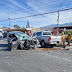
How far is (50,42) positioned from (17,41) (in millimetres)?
3528

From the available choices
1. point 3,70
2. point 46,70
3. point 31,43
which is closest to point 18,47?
point 31,43

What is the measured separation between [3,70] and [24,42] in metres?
4.63

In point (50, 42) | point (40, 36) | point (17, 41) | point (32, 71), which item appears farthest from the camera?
point (40, 36)

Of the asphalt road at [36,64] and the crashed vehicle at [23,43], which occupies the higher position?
the crashed vehicle at [23,43]

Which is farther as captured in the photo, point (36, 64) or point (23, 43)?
point (23, 43)

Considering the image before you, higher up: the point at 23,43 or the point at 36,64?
the point at 23,43

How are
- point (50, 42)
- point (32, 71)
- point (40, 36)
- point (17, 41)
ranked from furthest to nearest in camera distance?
point (40, 36) → point (50, 42) → point (17, 41) → point (32, 71)

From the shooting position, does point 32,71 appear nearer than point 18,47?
Yes

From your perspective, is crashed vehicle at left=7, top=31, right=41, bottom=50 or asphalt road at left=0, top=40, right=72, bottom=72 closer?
asphalt road at left=0, top=40, right=72, bottom=72

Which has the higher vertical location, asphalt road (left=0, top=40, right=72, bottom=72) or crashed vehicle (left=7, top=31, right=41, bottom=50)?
crashed vehicle (left=7, top=31, right=41, bottom=50)

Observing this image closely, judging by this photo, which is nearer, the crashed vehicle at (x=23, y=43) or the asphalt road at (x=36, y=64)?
the asphalt road at (x=36, y=64)

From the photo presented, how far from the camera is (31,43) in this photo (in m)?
9.08

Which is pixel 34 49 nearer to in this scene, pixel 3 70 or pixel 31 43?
pixel 31 43

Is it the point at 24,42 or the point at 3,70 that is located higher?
the point at 24,42
